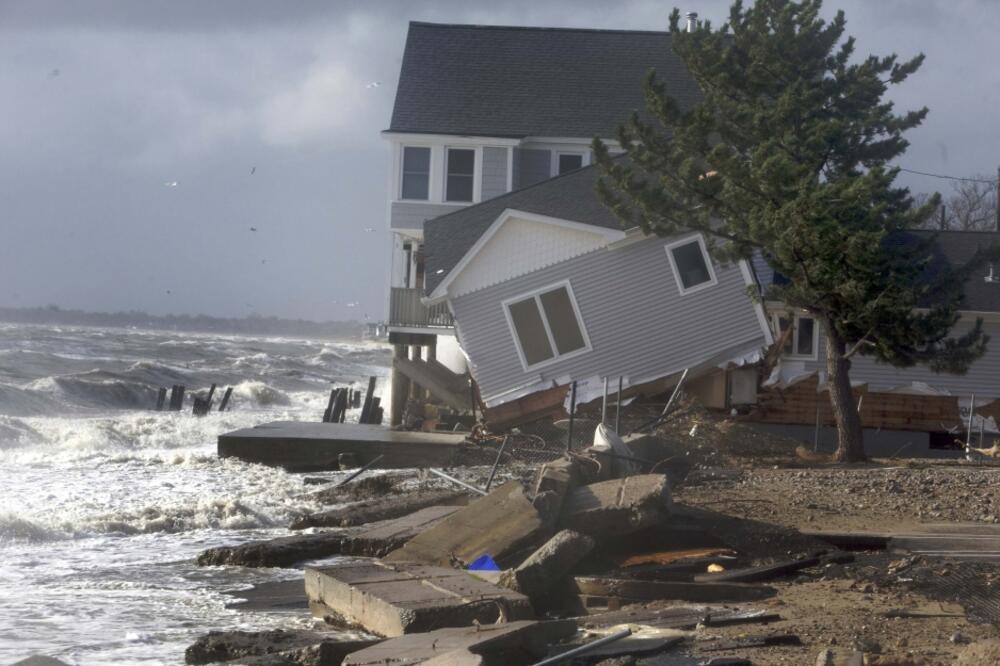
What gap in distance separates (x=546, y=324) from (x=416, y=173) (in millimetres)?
7901

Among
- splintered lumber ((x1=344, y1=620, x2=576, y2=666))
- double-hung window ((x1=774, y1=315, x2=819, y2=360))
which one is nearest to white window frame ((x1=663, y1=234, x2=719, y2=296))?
double-hung window ((x1=774, y1=315, x2=819, y2=360))

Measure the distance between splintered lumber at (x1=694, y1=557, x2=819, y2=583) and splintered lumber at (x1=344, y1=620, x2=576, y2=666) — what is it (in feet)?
7.53

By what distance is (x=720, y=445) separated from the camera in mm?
19656

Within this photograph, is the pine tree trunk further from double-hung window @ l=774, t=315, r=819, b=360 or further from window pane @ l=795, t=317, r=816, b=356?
window pane @ l=795, t=317, r=816, b=356

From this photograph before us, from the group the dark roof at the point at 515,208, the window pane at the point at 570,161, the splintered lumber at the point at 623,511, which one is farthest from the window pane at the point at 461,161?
the splintered lumber at the point at 623,511

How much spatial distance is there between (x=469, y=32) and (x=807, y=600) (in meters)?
26.9

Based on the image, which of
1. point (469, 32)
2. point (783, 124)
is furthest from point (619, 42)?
point (783, 124)

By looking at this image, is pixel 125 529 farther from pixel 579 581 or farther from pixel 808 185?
pixel 808 185

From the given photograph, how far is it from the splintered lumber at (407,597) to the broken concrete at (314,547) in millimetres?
1809

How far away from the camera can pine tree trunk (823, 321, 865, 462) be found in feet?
61.4

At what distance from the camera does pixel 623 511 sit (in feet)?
35.9

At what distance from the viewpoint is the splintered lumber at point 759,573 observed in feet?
33.2

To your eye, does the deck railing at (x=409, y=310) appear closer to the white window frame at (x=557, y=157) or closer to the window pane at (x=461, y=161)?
the window pane at (x=461, y=161)

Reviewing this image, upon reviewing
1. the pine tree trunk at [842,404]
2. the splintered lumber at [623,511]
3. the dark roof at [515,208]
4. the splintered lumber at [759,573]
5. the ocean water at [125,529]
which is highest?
the dark roof at [515,208]
